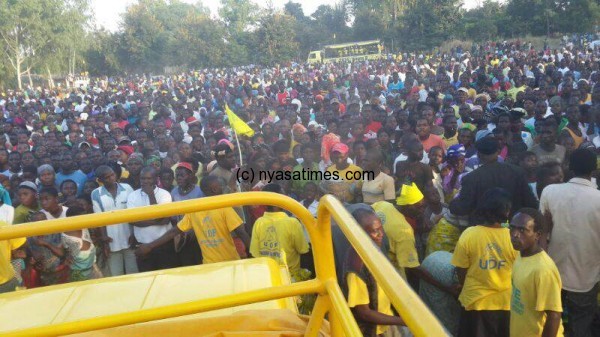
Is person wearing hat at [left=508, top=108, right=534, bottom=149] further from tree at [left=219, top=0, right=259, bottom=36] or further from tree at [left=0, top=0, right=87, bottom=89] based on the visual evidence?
tree at [left=219, top=0, right=259, bottom=36]

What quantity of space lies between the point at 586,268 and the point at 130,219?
2.92m

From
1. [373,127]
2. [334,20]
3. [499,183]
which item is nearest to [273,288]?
[499,183]

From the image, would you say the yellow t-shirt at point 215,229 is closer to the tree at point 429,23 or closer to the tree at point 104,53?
the tree at point 429,23

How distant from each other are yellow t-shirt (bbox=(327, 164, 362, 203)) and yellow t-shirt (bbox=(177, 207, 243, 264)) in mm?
1247

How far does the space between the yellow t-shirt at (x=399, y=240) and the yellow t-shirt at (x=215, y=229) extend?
3.65ft

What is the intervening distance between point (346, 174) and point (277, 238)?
153 cm

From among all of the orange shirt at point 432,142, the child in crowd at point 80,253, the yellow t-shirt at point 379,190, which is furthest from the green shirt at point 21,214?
the orange shirt at point 432,142

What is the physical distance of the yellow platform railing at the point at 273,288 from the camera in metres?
1.18

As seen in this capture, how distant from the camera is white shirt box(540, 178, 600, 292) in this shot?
10.2ft

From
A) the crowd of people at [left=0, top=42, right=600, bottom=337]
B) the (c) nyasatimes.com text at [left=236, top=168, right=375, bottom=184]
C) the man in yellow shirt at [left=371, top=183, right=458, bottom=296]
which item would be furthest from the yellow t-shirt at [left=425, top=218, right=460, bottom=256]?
the (c) nyasatimes.com text at [left=236, top=168, right=375, bottom=184]

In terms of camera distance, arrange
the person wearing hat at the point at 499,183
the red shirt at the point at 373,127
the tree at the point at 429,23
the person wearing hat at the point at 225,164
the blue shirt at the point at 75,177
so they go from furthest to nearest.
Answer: the tree at the point at 429,23 < the red shirt at the point at 373,127 < the blue shirt at the point at 75,177 < the person wearing hat at the point at 225,164 < the person wearing hat at the point at 499,183

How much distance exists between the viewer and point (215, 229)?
372cm

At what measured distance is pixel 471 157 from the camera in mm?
5273

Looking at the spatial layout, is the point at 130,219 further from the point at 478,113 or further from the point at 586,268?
the point at 478,113
